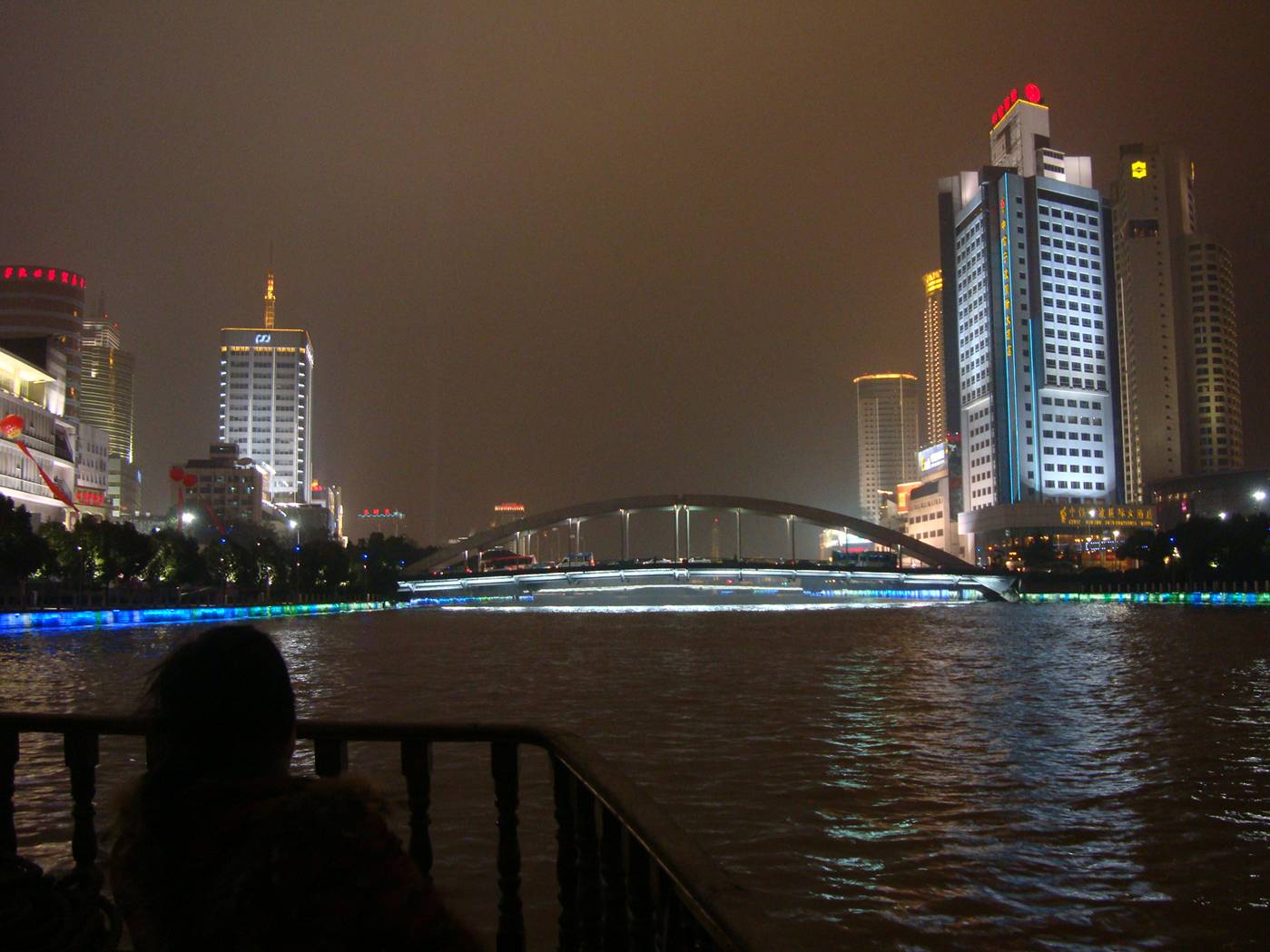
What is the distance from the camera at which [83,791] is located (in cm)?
480

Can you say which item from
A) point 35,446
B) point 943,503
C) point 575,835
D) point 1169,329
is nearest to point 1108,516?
point 943,503

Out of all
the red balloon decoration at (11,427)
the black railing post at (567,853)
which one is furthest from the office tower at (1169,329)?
the black railing post at (567,853)

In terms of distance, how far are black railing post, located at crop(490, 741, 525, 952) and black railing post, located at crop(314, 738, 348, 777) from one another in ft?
2.17

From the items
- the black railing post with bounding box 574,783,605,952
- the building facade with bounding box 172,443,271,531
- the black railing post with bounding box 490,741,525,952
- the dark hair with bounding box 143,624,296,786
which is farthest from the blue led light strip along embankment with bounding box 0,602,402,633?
the building facade with bounding box 172,443,271,531

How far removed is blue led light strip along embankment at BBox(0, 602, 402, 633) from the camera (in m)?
59.5

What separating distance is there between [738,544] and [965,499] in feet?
200

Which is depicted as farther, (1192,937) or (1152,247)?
(1152,247)

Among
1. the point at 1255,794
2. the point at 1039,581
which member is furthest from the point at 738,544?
the point at 1255,794

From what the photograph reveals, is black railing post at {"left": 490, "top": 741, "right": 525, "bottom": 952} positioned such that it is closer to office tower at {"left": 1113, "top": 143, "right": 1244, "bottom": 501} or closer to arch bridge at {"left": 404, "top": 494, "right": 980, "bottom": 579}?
arch bridge at {"left": 404, "top": 494, "right": 980, "bottom": 579}

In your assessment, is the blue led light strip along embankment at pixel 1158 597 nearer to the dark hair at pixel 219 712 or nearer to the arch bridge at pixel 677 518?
the arch bridge at pixel 677 518

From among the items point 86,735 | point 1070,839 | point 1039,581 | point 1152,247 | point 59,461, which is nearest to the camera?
point 86,735

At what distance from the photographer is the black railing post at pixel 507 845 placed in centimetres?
438

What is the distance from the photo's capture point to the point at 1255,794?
41.3 feet

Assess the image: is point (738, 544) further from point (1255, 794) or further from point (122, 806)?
point (122, 806)
